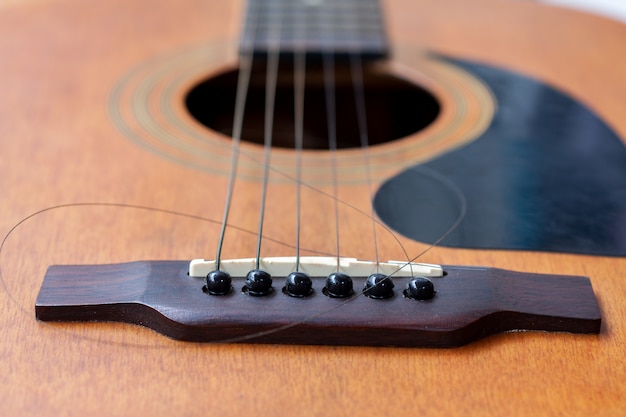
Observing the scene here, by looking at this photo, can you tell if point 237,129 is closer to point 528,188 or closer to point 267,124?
point 267,124

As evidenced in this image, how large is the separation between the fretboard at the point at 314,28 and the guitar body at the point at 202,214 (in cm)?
3

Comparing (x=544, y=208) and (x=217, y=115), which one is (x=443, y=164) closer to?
(x=544, y=208)

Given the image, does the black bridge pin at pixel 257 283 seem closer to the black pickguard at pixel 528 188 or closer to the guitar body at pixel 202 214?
the guitar body at pixel 202 214

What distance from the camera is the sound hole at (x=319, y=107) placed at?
1015 mm

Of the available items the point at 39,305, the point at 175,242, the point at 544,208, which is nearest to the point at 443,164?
the point at 544,208

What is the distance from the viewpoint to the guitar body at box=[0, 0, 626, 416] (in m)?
0.50

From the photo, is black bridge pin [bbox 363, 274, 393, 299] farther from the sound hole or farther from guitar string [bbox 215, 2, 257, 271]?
the sound hole

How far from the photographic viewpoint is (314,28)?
3.47ft

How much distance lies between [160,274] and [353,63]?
52cm

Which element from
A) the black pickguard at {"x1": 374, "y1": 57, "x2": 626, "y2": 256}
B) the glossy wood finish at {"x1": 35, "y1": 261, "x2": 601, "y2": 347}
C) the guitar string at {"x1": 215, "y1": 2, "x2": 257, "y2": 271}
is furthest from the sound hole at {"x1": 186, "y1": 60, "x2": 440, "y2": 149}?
the glossy wood finish at {"x1": 35, "y1": 261, "x2": 601, "y2": 347}

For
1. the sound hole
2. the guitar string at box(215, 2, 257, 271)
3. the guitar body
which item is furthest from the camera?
the sound hole

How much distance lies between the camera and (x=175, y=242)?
0.65 meters

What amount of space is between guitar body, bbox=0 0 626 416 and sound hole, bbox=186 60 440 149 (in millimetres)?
29

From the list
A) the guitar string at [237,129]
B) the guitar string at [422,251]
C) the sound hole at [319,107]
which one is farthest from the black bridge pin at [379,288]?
the sound hole at [319,107]
